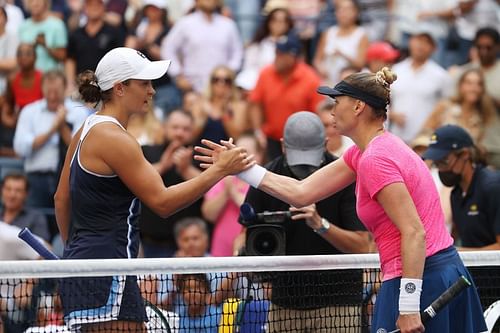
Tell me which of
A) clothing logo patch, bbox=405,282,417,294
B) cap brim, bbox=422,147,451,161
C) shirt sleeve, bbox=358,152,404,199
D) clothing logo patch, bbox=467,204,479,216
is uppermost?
cap brim, bbox=422,147,451,161

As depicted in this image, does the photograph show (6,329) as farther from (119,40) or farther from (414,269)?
(119,40)

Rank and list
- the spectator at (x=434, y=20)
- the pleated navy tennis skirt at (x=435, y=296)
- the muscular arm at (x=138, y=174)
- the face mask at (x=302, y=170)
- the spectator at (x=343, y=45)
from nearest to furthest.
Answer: the pleated navy tennis skirt at (x=435, y=296) → the muscular arm at (x=138, y=174) → the face mask at (x=302, y=170) → the spectator at (x=343, y=45) → the spectator at (x=434, y=20)

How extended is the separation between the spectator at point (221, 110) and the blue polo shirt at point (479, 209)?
410cm

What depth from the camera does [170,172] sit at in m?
10.9

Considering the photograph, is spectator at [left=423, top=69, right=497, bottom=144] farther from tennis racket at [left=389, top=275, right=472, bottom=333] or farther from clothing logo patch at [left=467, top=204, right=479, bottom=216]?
tennis racket at [left=389, top=275, right=472, bottom=333]

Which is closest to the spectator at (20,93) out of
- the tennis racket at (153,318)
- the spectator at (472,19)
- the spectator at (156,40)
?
the spectator at (156,40)

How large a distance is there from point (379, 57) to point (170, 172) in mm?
3032

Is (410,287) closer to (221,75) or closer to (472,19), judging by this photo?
(221,75)

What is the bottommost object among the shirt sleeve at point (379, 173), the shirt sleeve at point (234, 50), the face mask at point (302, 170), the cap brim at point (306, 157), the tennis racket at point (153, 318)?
the tennis racket at point (153, 318)

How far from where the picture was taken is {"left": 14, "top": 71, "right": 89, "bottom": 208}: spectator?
1177 centimetres

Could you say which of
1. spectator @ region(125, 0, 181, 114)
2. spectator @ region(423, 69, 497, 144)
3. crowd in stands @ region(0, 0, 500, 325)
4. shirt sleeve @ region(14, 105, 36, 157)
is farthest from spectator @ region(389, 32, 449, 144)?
shirt sleeve @ region(14, 105, 36, 157)

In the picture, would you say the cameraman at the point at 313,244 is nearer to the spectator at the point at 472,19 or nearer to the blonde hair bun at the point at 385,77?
the blonde hair bun at the point at 385,77

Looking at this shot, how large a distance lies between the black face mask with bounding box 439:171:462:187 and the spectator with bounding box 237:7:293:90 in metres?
5.15

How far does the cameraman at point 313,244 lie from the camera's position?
261 inches
